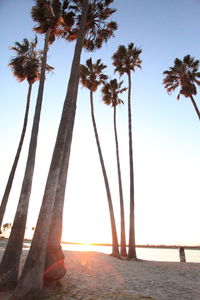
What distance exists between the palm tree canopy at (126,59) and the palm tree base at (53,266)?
800 inches

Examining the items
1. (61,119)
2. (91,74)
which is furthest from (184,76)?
(61,119)

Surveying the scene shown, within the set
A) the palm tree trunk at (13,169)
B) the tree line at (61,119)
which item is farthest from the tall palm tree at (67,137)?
the palm tree trunk at (13,169)

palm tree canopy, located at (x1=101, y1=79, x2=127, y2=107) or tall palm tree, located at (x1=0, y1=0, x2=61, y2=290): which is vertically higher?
palm tree canopy, located at (x1=101, y1=79, x2=127, y2=107)

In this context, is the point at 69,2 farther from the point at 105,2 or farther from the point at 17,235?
the point at 17,235

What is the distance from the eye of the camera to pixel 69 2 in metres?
14.3

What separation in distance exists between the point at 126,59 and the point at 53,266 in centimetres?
2156

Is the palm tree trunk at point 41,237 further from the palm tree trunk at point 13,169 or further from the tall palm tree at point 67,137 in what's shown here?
the palm tree trunk at point 13,169

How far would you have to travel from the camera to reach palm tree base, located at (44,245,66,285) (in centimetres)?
791

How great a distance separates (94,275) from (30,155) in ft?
20.3

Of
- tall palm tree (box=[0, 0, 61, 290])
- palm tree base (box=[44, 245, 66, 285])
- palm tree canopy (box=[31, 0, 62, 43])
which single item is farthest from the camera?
palm tree canopy (box=[31, 0, 62, 43])

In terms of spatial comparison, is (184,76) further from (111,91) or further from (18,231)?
(18,231)

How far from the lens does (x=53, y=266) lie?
8000 millimetres

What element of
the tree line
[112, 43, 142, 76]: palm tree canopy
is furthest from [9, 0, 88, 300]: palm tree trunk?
[112, 43, 142, 76]: palm tree canopy

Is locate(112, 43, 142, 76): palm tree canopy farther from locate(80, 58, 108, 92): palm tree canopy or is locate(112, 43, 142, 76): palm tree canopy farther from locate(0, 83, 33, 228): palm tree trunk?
locate(0, 83, 33, 228): palm tree trunk
